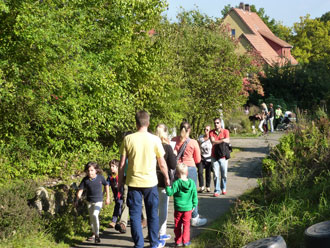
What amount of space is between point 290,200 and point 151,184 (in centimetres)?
281

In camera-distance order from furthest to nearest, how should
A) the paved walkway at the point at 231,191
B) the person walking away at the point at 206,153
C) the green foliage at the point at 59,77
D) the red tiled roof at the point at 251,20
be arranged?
the red tiled roof at the point at 251,20
the person walking away at the point at 206,153
the green foliage at the point at 59,77
the paved walkway at the point at 231,191

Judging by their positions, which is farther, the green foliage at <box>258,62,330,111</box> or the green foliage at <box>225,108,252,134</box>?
the green foliage at <box>258,62,330,111</box>

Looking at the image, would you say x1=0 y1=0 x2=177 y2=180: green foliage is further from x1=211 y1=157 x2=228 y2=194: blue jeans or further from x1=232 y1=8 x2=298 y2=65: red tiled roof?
x1=232 y1=8 x2=298 y2=65: red tiled roof

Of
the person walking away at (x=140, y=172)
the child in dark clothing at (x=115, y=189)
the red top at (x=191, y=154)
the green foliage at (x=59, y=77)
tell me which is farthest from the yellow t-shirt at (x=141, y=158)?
the green foliage at (x=59, y=77)

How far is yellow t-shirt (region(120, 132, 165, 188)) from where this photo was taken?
268 inches

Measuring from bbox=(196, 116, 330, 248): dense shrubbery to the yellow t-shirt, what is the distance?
1540 millimetres

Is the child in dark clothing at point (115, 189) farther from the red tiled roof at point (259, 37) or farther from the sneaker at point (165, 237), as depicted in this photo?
the red tiled roof at point (259, 37)

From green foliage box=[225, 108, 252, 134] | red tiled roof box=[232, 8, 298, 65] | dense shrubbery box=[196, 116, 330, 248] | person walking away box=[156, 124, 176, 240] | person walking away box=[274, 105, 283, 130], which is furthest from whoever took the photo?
red tiled roof box=[232, 8, 298, 65]

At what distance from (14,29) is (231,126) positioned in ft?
64.9

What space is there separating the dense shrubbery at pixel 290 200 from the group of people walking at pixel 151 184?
2.34 ft

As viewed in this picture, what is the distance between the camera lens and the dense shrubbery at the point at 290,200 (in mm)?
7196

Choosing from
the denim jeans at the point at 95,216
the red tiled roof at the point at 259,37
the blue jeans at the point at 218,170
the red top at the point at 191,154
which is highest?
the red tiled roof at the point at 259,37

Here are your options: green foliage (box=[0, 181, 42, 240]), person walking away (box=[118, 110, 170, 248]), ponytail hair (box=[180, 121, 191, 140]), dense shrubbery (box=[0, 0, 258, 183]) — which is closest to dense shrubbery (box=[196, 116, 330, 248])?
person walking away (box=[118, 110, 170, 248])

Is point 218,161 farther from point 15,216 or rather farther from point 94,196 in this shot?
point 15,216
